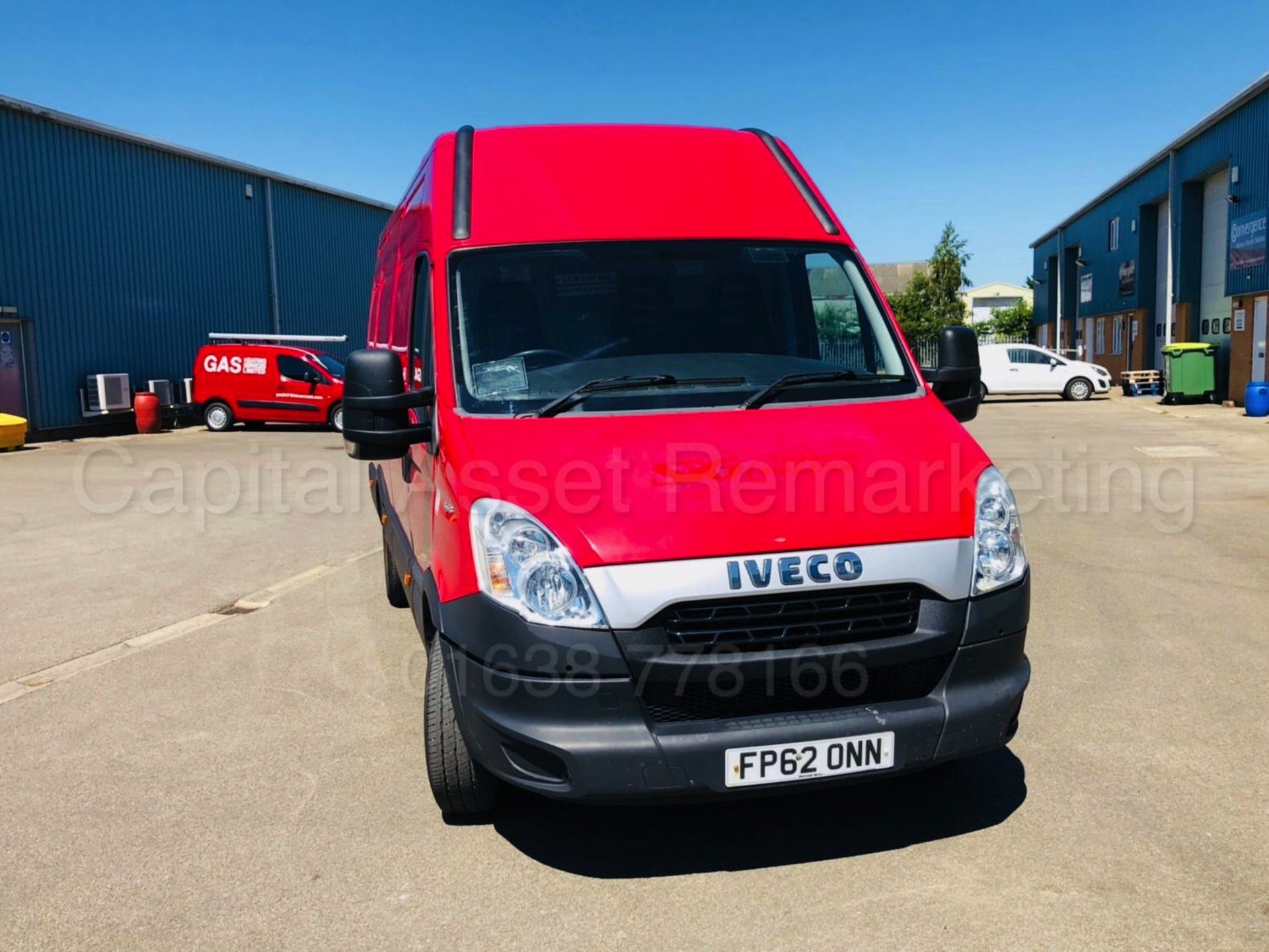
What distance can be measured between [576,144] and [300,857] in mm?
3202

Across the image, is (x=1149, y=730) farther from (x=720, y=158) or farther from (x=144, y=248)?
(x=144, y=248)

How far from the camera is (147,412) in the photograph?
2261 centimetres

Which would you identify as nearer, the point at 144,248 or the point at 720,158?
the point at 720,158

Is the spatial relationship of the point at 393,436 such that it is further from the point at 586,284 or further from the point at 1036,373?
the point at 1036,373

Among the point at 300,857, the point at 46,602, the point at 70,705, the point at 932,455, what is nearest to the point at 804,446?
the point at 932,455

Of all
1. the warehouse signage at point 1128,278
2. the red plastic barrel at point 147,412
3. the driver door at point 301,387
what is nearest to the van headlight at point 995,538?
the driver door at point 301,387

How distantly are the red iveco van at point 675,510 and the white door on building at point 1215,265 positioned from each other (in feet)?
91.2

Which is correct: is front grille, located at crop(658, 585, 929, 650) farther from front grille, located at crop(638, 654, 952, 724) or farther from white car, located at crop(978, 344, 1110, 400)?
white car, located at crop(978, 344, 1110, 400)

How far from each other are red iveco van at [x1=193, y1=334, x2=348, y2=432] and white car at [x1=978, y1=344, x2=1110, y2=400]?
18.1 meters

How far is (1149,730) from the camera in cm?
450

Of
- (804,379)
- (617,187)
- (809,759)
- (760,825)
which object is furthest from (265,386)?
(809,759)

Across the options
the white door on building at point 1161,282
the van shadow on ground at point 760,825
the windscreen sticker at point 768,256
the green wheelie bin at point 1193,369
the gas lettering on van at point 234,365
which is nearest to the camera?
the van shadow on ground at point 760,825

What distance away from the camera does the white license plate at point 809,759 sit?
10.2ft

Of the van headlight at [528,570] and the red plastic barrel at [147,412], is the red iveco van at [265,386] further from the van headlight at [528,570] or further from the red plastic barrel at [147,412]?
the van headlight at [528,570]
